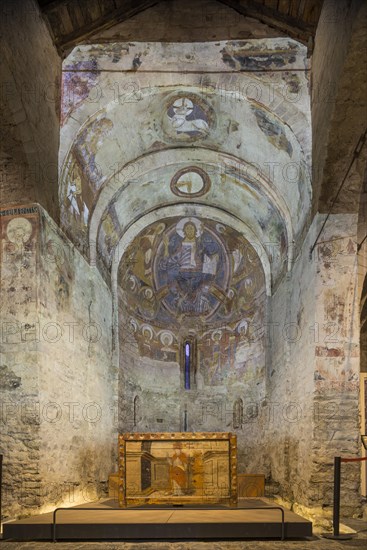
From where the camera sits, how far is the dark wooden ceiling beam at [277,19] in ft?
35.2

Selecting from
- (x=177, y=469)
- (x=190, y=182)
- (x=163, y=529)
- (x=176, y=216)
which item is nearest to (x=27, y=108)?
(x=177, y=469)

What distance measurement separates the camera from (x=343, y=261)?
32.7ft

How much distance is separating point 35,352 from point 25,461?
4.92 ft

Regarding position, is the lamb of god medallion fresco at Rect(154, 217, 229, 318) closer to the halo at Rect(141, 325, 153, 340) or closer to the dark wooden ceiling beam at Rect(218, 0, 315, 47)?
the halo at Rect(141, 325, 153, 340)

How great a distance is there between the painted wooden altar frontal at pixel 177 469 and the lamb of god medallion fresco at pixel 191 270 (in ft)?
29.4

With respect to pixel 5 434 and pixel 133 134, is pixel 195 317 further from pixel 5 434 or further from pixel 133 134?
pixel 5 434

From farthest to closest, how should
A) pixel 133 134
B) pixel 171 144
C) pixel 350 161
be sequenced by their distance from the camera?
1. pixel 171 144
2. pixel 133 134
3. pixel 350 161

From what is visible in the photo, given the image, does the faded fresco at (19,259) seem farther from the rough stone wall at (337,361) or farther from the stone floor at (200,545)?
the rough stone wall at (337,361)

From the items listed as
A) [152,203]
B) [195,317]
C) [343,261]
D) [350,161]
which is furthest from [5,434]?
[195,317]

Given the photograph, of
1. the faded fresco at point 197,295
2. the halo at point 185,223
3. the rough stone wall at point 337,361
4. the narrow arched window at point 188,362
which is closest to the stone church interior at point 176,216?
the rough stone wall at point 337,361

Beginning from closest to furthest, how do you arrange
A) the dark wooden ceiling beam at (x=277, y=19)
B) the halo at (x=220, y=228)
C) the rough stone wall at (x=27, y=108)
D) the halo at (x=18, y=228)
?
the rough stone wall at (x=27, y=108) → the halo at (x=18, y=228) → the dark wooden ceiling beam at (x=277, y=19) → the halo at (x=220, y=228)

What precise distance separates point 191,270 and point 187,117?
6344 mm

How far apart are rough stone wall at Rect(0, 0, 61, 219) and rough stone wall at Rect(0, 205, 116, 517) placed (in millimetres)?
420

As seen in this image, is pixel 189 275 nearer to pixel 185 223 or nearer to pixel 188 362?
pixel 185 223
